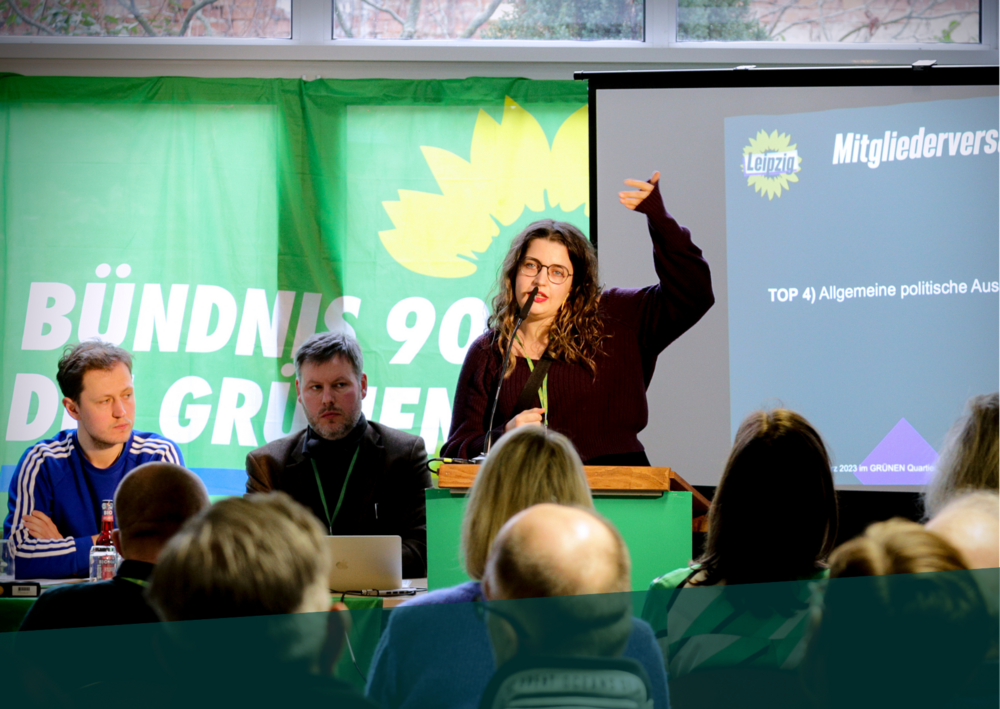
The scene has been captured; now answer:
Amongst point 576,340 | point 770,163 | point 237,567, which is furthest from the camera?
Result: point 770,163

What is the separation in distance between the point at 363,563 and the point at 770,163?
89.5 inches

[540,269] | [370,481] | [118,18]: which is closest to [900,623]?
[540,269]

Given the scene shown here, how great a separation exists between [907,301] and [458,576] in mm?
2287

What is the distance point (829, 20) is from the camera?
4.84 metres

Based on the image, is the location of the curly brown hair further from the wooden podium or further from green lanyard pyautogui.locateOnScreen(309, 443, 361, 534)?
the wooden podium

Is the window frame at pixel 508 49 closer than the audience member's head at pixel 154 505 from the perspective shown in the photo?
No

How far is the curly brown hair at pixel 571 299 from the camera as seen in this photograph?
3.21 m

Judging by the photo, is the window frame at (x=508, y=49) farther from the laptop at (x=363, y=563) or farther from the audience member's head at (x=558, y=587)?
the audience member's head at (x=558, y=587)

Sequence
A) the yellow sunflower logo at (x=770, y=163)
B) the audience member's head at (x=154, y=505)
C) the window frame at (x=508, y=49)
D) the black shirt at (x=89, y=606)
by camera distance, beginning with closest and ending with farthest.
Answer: the black shirt at (x=89, y=606), the audience member's head at (x=154, y=505), the yellow sunflower logo at (x=770, y=163), the window frame at (x=508, y=49)

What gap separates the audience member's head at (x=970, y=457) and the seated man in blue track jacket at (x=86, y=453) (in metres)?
2.69

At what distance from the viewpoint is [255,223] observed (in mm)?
4586

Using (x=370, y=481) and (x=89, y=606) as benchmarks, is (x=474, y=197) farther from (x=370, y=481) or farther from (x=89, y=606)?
(x=89, y=606)

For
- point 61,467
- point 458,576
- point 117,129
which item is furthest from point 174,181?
point 458,576

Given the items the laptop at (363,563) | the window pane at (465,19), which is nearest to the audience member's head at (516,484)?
the laptop at (363,563)
